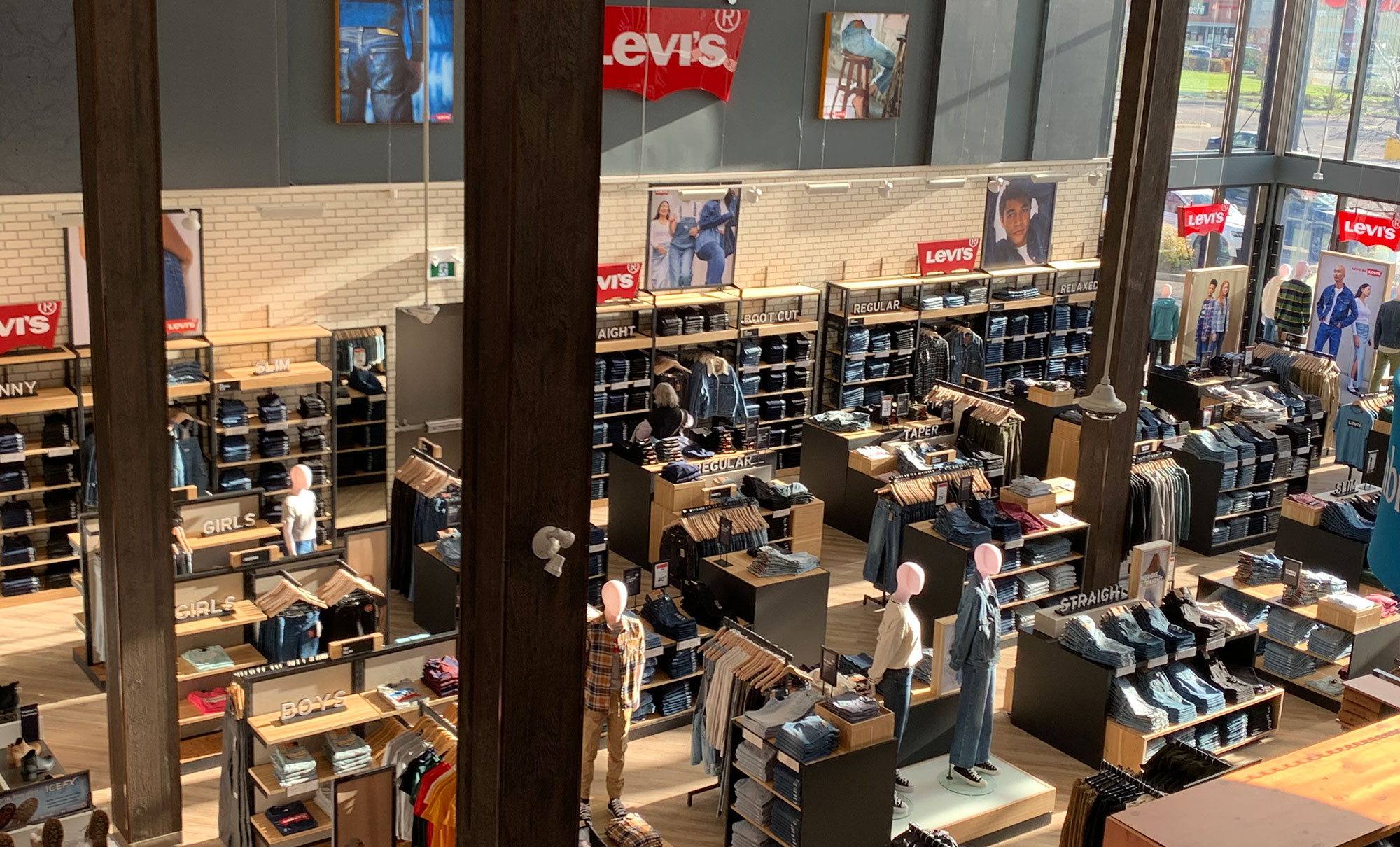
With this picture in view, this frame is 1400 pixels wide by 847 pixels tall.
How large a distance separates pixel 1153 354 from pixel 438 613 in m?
11.8

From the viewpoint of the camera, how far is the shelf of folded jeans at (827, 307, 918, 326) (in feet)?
A: 54.6

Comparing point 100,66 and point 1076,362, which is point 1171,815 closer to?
point 100,66

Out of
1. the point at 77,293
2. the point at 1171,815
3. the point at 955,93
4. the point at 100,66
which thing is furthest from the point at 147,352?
the point at 955,93

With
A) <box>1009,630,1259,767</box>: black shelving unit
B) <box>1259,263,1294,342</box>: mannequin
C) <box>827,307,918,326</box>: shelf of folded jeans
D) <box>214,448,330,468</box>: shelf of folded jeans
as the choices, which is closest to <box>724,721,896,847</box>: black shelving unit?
<box>1009,630,1259,767</box>: black shelving unit

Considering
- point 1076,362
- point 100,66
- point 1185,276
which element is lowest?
point 1076,362

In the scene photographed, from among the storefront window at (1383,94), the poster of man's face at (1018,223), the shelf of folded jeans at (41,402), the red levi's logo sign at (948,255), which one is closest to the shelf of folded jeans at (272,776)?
the shelf of folded jeans at (41,402)

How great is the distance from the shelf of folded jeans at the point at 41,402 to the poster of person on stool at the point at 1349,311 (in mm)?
15369

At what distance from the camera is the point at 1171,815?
4312 millimetres

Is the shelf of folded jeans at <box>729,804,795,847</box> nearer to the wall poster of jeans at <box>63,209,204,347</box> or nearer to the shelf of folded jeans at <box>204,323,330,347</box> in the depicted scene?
the shelf of folded jeans at <box>204,323,330,347</box>

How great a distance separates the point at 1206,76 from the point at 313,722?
16480 mm

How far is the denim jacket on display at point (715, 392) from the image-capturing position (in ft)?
50.3

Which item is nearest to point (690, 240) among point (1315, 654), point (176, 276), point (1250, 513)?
point (176, 276)

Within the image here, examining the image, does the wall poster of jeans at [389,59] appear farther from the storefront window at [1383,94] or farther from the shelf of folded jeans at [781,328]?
the storefront window at [1383,94]

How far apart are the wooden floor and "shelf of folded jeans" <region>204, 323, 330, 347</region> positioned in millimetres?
2631
